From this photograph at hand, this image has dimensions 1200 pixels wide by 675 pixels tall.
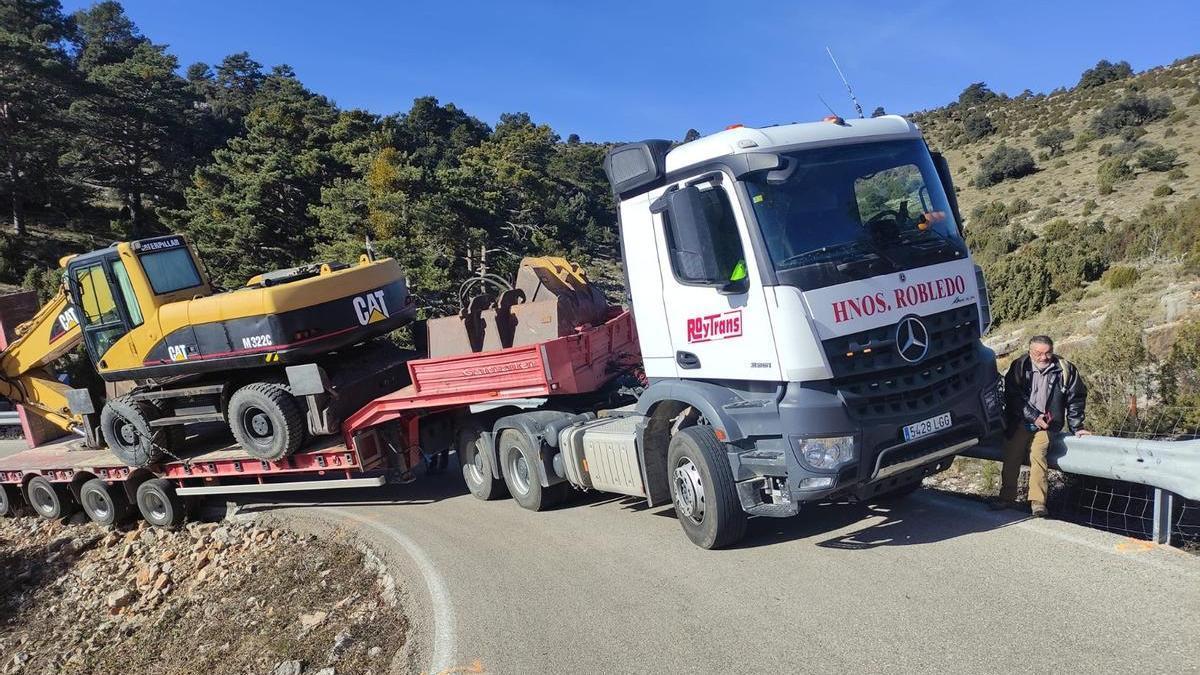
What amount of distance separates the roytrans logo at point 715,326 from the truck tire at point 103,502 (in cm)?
942

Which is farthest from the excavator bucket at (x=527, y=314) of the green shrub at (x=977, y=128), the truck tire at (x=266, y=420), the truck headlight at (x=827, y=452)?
the green shrub at (x=977, y=128)

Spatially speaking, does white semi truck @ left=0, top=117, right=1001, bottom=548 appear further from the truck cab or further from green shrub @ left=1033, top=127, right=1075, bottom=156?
green shrub @ left=1033, top=127, right=1075, bottom=156

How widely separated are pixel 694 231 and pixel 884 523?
2.79m

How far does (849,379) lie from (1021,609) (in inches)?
65.7

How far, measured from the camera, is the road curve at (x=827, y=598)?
3922 mm

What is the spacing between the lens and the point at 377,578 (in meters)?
6.84

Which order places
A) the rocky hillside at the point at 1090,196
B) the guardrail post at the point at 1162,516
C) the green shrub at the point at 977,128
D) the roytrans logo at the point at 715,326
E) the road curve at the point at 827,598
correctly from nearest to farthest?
1. the road curve at the point at 827,598
2. the guardrail post at the point at 1162,516
3. the roytrans logo at the point at 715,326
4. the rocky hillside at the point at 1090,196
5. the green shrub at the point at 977,128

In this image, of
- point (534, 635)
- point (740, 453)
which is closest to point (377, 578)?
point (534, 635)

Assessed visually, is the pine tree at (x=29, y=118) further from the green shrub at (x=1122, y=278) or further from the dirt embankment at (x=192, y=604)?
the green shrub at (x=1122, y=278)

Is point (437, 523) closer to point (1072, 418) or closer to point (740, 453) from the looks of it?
point (740, 453)

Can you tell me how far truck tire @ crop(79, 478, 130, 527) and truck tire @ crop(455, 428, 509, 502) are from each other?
5.65 metres

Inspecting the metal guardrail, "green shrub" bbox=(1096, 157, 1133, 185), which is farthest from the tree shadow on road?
"green shrub" bbox=(1096, 157, 1133, 185)

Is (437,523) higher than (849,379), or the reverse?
(849,379)

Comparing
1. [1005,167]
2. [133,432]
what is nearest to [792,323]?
[133,432]
